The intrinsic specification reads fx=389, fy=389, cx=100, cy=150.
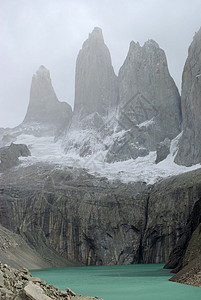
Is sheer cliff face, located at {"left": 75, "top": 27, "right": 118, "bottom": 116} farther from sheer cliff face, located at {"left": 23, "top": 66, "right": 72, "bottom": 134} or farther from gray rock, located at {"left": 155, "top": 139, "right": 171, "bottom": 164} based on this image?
gray rock, located at {"left": 155, "top": 139, "right": 171, "bottom": 164}

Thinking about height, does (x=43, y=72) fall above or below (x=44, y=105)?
above

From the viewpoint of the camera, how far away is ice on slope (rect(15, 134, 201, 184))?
2753 inches

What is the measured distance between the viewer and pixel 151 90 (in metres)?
92.2

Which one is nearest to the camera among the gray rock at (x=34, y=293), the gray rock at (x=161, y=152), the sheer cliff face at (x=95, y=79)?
the gray rock at (x=34, y=293)

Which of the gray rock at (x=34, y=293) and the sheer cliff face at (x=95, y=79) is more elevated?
the sheer cliff face at (x=95, y=79)

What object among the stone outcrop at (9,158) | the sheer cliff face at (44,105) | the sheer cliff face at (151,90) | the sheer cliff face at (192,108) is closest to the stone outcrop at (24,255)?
the stone outcrop at (9,158)

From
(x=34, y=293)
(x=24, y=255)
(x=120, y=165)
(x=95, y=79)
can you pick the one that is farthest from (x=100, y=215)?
(x=95, y=79)

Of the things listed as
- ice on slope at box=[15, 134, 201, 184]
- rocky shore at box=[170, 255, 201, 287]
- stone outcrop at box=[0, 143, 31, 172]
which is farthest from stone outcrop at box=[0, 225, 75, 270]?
stone outcrop at box=[0, 143, 31, 172]

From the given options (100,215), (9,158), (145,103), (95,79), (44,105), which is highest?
(95,79)

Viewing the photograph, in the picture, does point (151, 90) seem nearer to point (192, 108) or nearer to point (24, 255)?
point (192, 108)

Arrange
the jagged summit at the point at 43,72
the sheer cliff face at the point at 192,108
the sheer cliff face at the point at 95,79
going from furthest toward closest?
the jagged summit at the point at 43,72
the sheer cliff face at the point at 95,79
the sheer cliff face at the point at 192,108

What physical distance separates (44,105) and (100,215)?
71.7 metres

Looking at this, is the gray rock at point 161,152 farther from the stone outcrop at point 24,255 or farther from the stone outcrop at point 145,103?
the stone outcrop at point 24,255

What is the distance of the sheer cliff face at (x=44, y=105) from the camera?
123312 mm
